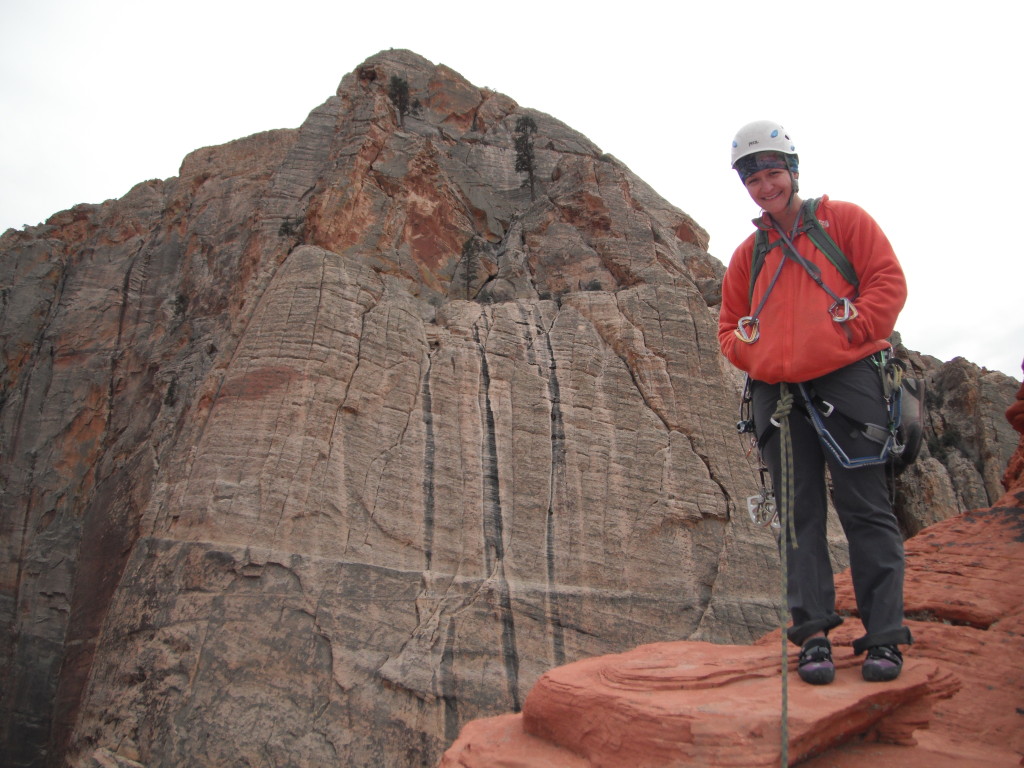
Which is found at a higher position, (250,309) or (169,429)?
(250,309)

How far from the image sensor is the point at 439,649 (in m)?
12.0

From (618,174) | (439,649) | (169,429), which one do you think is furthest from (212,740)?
(618,174)

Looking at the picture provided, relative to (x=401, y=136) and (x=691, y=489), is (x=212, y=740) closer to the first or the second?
(x=691, y=489)

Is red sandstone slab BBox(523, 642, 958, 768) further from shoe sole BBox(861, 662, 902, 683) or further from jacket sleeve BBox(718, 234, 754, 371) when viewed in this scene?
jacket sleeve BBox(718, 234, 754, 371)

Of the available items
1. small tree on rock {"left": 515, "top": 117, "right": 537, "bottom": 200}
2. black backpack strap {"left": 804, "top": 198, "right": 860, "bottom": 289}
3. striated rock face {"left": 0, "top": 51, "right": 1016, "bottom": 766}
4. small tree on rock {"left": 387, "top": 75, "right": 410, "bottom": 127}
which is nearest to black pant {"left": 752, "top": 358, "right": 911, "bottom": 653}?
black backpack strap {"left": 804, "top": 198, "right": 860, "bottom": 289}

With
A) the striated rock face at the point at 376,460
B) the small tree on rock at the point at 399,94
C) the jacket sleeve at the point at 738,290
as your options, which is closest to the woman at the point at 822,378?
the jacket sleeve at the point at 738,290

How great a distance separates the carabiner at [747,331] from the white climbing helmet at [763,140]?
1.11 meters

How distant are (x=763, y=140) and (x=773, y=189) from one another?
33 cm

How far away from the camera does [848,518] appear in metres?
5.04

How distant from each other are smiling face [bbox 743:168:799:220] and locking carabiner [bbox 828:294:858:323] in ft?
2.74

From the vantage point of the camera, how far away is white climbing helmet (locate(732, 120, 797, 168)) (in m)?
5.47

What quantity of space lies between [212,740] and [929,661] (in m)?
9.10

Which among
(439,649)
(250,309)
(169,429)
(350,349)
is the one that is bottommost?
(439,649)

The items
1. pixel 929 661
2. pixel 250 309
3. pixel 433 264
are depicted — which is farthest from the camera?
pixel 433 264
